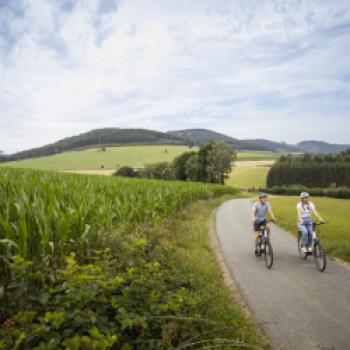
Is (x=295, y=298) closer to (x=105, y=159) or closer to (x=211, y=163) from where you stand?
(x=211, y=163)

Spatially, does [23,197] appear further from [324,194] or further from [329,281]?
[324,194]

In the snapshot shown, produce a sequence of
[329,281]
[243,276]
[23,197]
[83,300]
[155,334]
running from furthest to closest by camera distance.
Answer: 1. [243,276]
2. [329,281]
3. [23,197]
4. [155,334]
5. [83,300]

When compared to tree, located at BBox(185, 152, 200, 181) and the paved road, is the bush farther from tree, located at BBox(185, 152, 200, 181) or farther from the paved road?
the paved road

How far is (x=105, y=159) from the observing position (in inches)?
4788

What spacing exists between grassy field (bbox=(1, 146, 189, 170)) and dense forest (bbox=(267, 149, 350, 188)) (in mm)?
42391

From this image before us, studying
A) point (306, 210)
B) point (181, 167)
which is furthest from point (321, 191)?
point (306, 210)

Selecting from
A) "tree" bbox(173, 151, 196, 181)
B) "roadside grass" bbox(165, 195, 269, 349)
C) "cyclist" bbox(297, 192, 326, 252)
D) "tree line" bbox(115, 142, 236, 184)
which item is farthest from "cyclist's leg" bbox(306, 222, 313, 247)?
"tree" bbox(173, 151, 196, 181)

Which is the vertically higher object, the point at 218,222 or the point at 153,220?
the point at 153,220

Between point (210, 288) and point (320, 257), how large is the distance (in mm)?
4104

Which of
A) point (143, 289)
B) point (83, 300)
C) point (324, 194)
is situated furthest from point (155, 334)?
point (324, 194)

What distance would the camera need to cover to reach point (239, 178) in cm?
10025

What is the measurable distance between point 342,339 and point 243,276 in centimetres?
355

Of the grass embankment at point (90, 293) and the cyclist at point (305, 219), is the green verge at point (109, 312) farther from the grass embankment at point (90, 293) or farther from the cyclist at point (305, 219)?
the cyclist at point (305, 219)

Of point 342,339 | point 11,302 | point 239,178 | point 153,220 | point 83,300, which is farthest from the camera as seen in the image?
point 239,178
